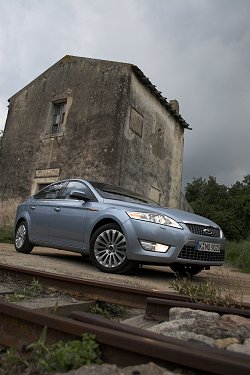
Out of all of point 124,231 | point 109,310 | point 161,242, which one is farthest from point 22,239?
point 109,310

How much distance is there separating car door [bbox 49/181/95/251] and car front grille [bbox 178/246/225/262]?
176 centimetres

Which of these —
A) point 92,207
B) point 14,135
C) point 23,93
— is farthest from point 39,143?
point 92,207

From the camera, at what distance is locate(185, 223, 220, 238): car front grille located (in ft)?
18.9

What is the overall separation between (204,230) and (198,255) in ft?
1.33

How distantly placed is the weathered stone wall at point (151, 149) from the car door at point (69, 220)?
7.01m

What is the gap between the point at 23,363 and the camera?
5.92 ft

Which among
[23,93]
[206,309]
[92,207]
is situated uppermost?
[23,93]

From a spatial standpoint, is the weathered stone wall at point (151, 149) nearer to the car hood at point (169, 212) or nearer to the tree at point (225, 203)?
the car hood at point (169, 212)

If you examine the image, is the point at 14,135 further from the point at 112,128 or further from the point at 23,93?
the point at 112,128

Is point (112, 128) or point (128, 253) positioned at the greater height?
point (112, 128)

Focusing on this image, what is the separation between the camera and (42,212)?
764 cm

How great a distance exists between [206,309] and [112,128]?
483 inches

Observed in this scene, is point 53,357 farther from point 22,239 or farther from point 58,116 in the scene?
point 58,116

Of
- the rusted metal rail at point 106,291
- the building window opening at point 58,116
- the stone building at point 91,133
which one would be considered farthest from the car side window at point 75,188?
the building window opening at point 58,116
